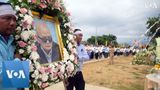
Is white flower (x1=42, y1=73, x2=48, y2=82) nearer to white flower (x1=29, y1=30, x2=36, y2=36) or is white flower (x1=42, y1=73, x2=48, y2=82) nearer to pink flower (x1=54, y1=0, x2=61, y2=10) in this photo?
white flower (x1=29, y1=30, x2=36, y2=36)

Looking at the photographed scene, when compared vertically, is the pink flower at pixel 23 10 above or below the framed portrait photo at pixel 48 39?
above

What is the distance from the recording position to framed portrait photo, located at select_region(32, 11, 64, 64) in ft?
16.4

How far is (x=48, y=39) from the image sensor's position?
5188 mm

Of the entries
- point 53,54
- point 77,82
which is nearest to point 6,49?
point 53,54

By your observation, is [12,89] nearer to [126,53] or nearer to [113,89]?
[113,89]

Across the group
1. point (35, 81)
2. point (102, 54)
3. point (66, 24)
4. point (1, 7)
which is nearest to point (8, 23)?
point (1, 7)

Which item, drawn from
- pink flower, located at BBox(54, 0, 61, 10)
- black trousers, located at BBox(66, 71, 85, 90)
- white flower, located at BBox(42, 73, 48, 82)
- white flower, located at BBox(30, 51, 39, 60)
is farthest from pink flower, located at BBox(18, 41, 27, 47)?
black trousers, located at BBox(66, 71, 85, 90)

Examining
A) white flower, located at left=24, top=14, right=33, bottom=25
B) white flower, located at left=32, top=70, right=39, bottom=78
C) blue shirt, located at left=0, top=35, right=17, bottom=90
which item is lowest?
white flower, located at left=32, top=70, right=39, bottom=78

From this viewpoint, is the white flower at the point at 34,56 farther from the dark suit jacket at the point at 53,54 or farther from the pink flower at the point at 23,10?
the pink flower at the point at 23,10

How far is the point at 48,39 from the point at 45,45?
106mm

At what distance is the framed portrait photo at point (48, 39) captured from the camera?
4.99 m

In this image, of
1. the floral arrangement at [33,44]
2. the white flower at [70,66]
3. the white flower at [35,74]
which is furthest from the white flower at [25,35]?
the white flower at [70,66]

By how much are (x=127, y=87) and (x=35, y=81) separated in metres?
10.9

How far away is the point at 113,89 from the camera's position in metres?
14.4
